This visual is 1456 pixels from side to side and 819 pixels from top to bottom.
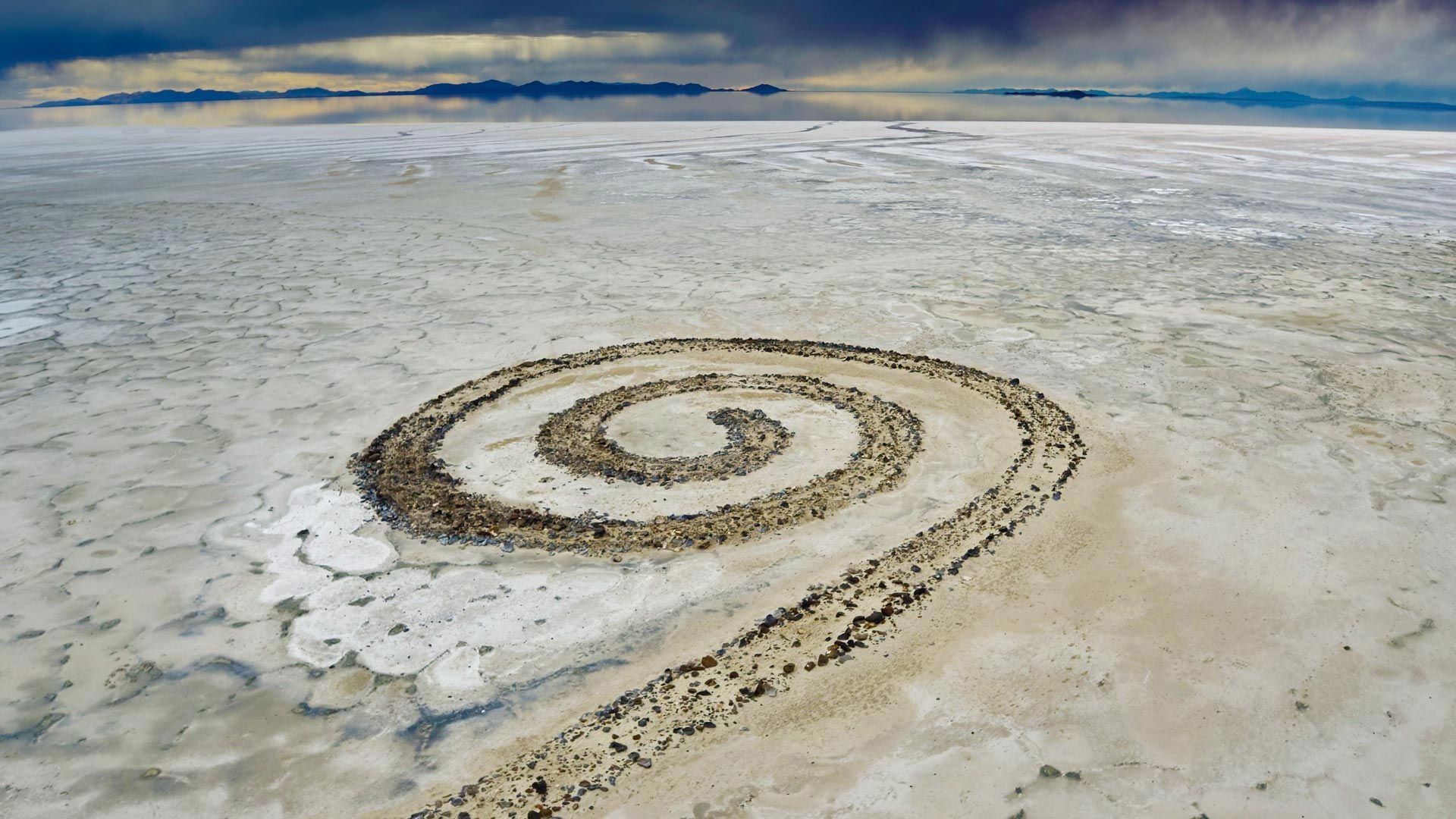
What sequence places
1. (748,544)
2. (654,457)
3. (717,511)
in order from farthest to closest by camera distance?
(654,457) → (717,511) → (748,544)

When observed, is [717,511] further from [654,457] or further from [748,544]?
[654,457]

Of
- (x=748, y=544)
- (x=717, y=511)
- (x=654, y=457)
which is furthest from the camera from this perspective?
(x=654, y=457)

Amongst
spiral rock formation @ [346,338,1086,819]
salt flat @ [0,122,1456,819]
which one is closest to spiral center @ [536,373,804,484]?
spiral rock formation @ [346,338,1086,819]

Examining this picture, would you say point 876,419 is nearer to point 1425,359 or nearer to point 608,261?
point 1425,359

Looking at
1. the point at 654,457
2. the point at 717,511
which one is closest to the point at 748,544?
the point at 717,511

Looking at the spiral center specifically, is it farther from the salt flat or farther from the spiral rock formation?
the salt flat

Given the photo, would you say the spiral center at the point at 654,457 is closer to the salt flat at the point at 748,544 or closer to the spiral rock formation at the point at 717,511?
the spiral rock formation at the point at 717,511
